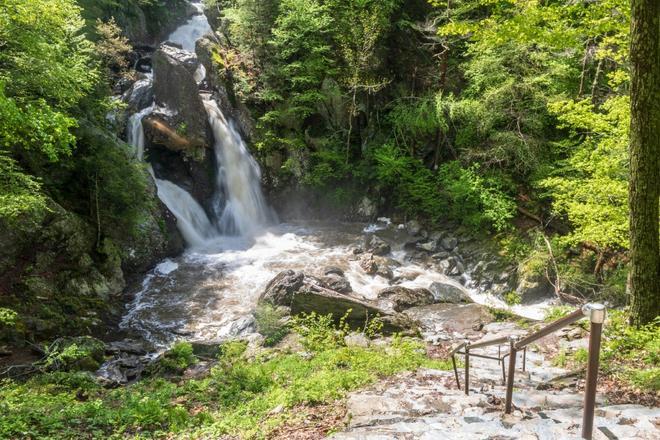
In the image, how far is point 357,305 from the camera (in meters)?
11.0

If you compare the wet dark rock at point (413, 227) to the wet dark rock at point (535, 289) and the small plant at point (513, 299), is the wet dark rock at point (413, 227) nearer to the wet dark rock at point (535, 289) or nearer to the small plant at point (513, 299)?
the small plant at point (513, 299)

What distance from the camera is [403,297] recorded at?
12734mm

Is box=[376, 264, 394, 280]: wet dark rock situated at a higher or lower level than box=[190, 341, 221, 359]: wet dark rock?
higher

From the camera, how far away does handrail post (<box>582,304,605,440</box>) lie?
256 cm

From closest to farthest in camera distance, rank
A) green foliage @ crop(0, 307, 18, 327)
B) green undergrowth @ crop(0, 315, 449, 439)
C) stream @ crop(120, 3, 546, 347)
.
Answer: green undergrowth @ crop(0, 315, 449, 439), green foliage @ crop(0, 307, 18, 327), stream @ crop(120, 3, 546, 347)

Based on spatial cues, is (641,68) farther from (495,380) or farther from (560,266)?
(560,266)

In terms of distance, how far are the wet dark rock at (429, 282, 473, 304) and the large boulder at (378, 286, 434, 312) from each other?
26 cm

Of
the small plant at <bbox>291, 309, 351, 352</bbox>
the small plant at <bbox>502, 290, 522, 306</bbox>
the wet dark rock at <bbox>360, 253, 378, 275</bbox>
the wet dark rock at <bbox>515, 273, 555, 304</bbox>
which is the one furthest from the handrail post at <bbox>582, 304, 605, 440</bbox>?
the wet dark rock at <bbox>360, 253, 378, 275</bbox>

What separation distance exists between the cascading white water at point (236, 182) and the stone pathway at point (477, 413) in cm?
1431

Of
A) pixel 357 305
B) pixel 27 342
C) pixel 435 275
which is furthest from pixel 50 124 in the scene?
pixel 435 275

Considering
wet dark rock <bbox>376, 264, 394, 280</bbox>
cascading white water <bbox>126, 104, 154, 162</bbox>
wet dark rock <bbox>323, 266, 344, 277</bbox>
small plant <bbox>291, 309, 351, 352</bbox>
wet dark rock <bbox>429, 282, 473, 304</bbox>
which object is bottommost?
wet dark rock <bbox>429, 282, 473, 304</bbox>

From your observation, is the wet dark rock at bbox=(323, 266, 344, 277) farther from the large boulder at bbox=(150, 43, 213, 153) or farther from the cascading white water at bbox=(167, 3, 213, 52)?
the cascading white water at bbox=(167, 3, 213, 52)

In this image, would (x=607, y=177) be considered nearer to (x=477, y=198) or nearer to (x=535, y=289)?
(x=535, y=289)

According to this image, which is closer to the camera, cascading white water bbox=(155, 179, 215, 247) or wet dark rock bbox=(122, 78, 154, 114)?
cascading white water bbox=(155, 179, 215, 247)
